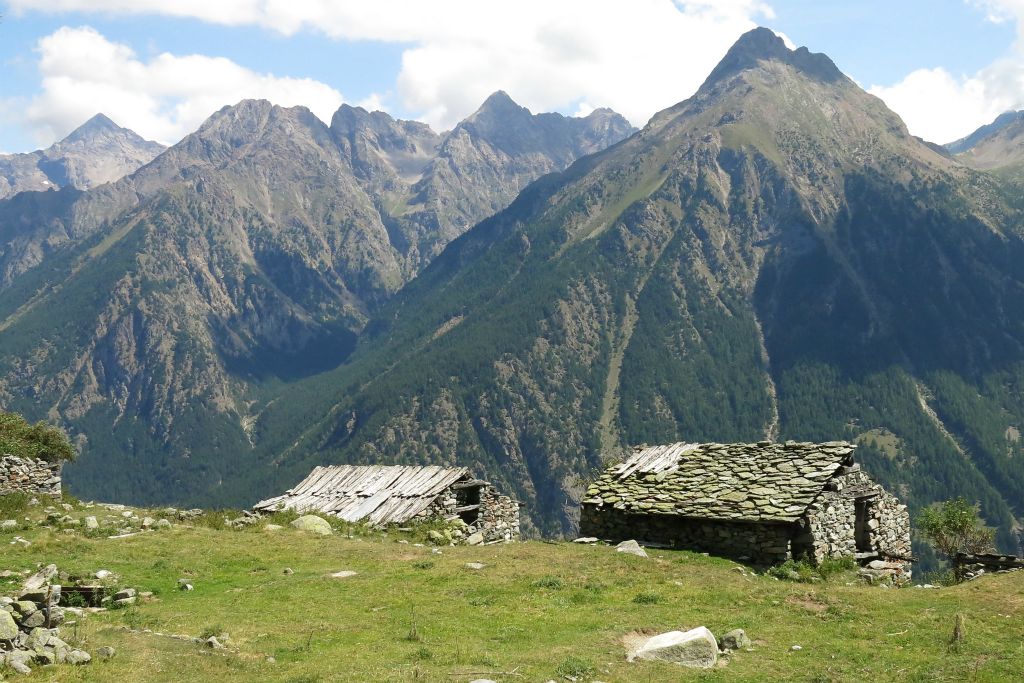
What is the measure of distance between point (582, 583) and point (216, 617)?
10.5m

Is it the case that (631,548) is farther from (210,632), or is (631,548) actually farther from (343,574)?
(210,632)

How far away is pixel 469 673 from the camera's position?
15.9 m

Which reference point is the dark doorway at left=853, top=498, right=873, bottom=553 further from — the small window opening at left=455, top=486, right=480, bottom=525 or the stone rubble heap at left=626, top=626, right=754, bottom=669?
the small window opening at left=455, top=486, right=480, bottom=525

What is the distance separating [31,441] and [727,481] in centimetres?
3402

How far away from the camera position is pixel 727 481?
108 ft

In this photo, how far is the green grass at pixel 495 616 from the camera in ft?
53.7

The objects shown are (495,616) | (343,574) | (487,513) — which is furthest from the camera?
(487,513)

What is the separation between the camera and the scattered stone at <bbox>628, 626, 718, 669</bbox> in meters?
16.9

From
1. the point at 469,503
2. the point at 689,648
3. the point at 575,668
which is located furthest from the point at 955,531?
the point at 575,668

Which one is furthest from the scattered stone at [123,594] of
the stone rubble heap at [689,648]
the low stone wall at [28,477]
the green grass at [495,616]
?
the low stone wall at [28,477]

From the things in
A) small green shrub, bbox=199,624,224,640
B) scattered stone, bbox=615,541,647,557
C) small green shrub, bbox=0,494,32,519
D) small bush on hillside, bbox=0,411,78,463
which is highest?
small bush on hillside, bbox=0,411,78,463

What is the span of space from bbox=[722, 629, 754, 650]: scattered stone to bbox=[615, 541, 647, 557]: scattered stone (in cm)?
1027

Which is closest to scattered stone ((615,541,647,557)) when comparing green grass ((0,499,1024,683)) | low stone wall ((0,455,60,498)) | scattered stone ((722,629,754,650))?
green grass ((0,499,1024,683))

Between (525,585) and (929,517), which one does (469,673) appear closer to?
(525,585)
